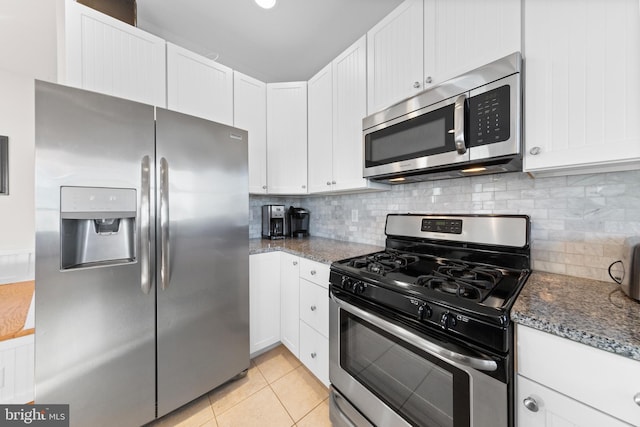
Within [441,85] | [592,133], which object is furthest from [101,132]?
[592,133]

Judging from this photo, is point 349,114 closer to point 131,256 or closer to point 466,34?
point 466,34

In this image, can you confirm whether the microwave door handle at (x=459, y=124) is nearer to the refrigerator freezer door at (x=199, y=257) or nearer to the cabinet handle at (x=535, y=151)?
the cabinet handle at (x=535, y=151)

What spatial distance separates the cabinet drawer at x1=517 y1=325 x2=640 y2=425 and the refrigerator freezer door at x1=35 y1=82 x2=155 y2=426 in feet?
5.48

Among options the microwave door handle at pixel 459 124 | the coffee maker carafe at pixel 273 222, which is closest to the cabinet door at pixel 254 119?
the coffee maker carafe at pixel 273 222

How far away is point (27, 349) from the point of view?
122 centimetres

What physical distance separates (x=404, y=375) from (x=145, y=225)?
4.83 ft

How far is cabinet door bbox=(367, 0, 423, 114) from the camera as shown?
1.32m

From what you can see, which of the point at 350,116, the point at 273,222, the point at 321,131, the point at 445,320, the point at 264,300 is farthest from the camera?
the point at 273,222

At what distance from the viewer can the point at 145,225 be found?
1.21m

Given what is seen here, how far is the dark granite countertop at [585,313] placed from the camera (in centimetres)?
57

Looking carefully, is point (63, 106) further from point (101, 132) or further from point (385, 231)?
point (385, 231)

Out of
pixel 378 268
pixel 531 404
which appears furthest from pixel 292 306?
pixel 531 404

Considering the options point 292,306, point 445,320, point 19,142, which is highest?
point 19,142

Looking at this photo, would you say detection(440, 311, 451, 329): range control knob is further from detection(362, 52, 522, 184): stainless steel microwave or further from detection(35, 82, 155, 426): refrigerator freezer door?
detection(35, 82, 155, 426): refrigerator freezer door
